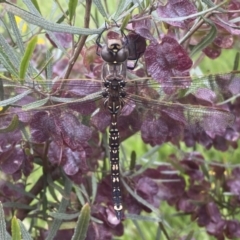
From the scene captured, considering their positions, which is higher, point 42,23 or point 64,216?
point 42,23

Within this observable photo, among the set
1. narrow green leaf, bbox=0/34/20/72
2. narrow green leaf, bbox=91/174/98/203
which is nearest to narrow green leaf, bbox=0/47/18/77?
narrow green leaf, bbox=0/34/20/72

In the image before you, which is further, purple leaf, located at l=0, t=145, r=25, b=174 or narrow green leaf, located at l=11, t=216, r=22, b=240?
purple leaf, located at l=0, t=145, r=25, b=174

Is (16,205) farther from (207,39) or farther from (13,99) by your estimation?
(207,39)

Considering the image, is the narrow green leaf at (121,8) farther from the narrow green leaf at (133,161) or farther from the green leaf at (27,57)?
the narrow green leaf at (133,161)

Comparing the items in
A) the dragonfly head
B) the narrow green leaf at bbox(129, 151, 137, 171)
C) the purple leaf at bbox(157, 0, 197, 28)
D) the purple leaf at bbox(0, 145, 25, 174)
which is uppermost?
the purple leaf at bbox(157, 0, 197, 28)

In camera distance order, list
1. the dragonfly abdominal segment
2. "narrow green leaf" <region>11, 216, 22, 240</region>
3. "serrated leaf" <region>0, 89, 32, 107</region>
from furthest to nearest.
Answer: the dragonfly abdominal segment
"serrated leaf" <region>0, 89, 32, 107</region>
"narrow green leaf" <region>11, 216, 22, 240</region>

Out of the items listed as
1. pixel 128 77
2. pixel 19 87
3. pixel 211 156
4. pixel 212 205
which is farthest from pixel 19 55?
pixel 211 156

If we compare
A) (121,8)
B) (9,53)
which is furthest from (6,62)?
(121,8)

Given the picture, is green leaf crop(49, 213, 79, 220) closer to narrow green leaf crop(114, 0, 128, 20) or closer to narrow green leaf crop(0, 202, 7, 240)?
narrow green leaf crop(0, 202, 7, 240)

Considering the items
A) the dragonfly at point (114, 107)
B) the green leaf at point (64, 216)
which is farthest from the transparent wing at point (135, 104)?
the green leaf at point (64, 216)
